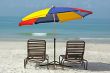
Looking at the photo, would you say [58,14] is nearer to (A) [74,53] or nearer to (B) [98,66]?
(A) [74,53]

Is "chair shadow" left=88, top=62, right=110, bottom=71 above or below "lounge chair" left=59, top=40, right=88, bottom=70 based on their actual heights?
below

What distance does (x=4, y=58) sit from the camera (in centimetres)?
1443

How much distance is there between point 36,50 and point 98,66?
7.58 feet

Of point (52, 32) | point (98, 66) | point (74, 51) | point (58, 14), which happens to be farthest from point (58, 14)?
point (52, 32)

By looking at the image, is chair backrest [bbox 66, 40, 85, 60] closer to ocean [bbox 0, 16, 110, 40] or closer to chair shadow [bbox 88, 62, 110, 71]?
chair shadow [bbox 88, 62, 110, 71]

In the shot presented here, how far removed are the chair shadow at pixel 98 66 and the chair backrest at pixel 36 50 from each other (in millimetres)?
1659

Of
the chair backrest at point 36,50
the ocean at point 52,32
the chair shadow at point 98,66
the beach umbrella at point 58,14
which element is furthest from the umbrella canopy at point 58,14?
the ocean at point 52,32

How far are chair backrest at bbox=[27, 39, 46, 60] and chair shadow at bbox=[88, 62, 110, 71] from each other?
1.66 metres

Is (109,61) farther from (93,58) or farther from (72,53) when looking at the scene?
(72,53)

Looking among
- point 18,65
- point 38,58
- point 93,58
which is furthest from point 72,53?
point 93,58

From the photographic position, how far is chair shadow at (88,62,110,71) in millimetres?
12095

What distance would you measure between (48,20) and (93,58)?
132 inches

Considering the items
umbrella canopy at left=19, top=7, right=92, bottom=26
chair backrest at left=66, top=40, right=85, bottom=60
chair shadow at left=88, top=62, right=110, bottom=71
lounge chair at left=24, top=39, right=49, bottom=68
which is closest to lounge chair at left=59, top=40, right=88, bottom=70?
chair backrest at left=66, top=40, right=85, bottom=60

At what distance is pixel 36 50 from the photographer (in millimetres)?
11891
